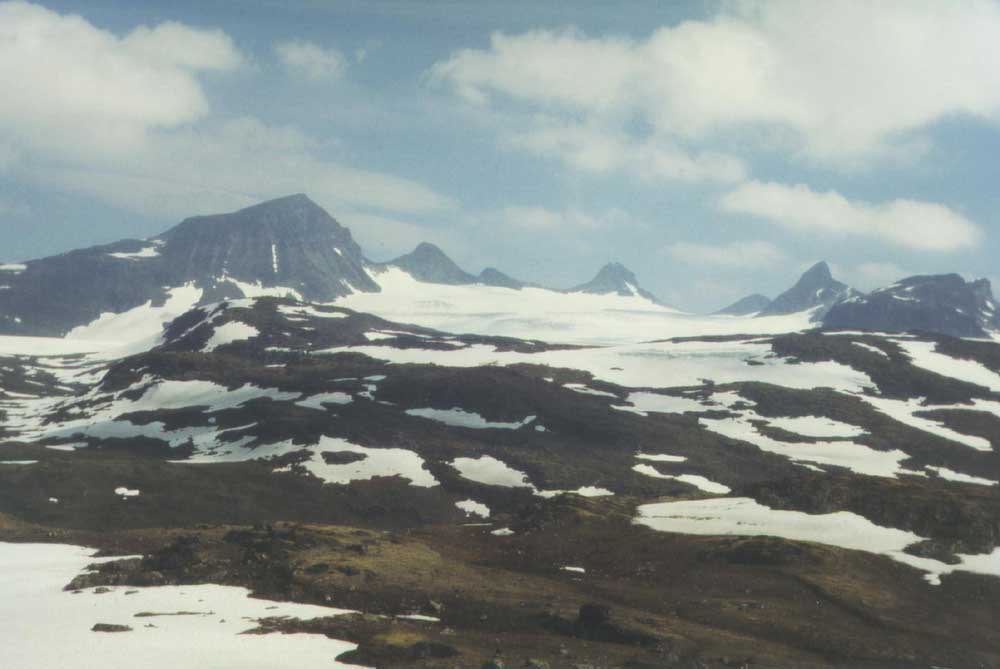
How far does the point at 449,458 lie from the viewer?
14875 centimetres

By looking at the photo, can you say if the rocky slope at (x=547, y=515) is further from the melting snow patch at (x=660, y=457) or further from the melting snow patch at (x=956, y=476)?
the melting snow patch at (x=956, y=476)

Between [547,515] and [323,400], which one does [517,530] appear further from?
[323,400]

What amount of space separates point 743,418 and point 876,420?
27993 mm

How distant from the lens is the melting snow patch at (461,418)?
17350 cm

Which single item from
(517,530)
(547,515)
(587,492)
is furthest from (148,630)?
(587,492)

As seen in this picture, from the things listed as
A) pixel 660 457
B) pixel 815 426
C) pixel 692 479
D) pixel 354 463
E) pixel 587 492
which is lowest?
pixel 587 492

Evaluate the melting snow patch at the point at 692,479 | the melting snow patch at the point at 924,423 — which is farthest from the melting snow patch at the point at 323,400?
the melting snow patch at the point at 924,423

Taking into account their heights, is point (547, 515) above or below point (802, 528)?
below

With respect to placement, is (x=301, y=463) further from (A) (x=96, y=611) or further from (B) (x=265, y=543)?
(A) (x=96, y=611)

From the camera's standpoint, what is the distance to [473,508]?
127562 millimetres

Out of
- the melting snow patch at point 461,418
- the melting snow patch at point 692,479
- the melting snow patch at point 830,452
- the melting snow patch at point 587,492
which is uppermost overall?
the melting snow patch at point 461,418

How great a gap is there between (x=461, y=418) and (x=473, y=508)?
5154cm

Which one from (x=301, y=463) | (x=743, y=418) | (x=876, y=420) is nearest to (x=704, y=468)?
(x=743, y=418)

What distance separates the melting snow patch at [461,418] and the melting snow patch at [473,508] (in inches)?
1693
